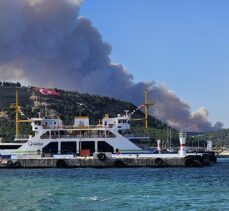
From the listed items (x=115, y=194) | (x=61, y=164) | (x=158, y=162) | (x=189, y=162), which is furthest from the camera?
(x=61, y=164)

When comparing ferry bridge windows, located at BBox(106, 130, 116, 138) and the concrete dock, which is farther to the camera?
ferry bridge windows, located at BBox(106, 130, 116, 138)

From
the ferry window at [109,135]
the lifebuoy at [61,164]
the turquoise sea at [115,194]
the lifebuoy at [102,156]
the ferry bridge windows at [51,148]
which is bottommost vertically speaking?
the turquoise sea at [115,194]

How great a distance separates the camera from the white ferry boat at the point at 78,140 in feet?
369

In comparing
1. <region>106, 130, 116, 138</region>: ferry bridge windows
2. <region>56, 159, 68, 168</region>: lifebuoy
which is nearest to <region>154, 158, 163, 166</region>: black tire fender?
<region>106, 130, 116, 138</region>: ferry bridge windows

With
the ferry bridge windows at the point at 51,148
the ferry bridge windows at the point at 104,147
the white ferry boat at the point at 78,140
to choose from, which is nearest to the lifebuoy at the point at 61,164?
the white ferry boat at the point at 78,140

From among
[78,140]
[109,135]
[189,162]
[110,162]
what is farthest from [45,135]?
[189,162]

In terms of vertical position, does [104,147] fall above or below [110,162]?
above

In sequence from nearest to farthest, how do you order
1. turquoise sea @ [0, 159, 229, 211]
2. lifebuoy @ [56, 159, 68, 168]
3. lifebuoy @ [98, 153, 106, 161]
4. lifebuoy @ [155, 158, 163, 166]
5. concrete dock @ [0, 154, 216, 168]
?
turquoise sea @ [0, 159, 229, 211] < lifebuoy @ [155, 158, 163, 166] < concrete dock @ [0, 154, 216, 168] < lifebuoy @ [98, 153, 106, 161] < lifebuoy @ [56, 159, 68, 168]

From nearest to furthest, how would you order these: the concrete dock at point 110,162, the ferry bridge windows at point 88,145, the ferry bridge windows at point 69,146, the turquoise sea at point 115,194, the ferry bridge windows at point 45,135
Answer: the turquoise sea at point 115,194
the concrete dock at point 110,162
the ferry bridge windows at point 88,145
the ferry bridge windows at point 69,146
the ferry bridge windows at point 45,135

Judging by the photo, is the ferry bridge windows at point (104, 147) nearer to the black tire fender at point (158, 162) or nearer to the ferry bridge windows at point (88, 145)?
the ferry bridge windows at point (88, 145)

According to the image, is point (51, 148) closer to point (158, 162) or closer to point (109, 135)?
point (109, 135)

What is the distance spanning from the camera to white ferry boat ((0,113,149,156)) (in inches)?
4427

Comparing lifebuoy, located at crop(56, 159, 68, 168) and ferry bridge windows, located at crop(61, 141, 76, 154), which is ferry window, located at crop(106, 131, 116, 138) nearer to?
ferry bridge windows, located at crop(61, 141, 76, 154)

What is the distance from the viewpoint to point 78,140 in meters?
115
